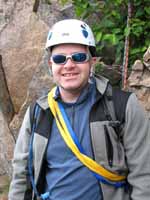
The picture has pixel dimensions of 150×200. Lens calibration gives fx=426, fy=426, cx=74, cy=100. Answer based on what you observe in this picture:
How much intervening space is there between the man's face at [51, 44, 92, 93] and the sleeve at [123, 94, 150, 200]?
0.39 m

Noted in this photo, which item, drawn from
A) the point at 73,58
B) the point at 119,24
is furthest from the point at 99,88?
the point at 119,24

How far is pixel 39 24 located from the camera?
6.79 m

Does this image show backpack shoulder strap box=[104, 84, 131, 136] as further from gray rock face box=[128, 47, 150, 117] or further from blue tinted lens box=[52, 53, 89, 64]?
gray rock face box=[128, 47, 150, 117]

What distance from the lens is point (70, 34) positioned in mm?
3123

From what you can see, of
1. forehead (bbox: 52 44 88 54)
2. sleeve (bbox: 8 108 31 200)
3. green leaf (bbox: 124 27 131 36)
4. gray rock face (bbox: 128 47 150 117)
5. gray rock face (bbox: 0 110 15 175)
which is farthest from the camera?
gray rock face (bbox: 0 110 15 175)

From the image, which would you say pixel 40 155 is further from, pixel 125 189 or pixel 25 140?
pixel 125 189

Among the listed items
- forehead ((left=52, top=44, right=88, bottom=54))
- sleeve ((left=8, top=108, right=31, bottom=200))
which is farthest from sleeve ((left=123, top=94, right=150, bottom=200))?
sleeve ((left=8, top=108, right=31, bottom=200))

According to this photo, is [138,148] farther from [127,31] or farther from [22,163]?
[127,31]

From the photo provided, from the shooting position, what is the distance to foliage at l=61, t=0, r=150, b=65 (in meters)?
5.82

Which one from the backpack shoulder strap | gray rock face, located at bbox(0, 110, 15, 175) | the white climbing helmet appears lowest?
gray rock face, located at bbox(0, 110, 15, 175)

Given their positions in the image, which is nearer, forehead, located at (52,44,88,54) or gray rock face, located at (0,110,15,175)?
forehead, located at (52,44,88,54)

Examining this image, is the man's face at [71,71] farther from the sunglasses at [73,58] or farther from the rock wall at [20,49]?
the rock wall at [20,49]

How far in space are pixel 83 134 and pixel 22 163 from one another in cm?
62

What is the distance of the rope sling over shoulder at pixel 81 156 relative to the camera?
3.04 meters
